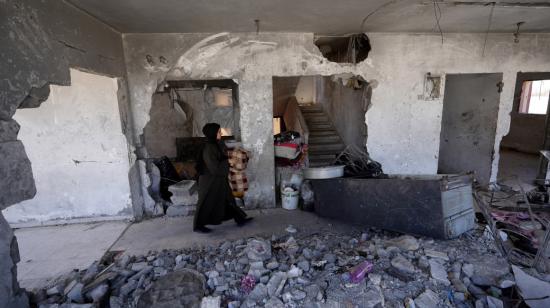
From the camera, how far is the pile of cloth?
5.18 meters

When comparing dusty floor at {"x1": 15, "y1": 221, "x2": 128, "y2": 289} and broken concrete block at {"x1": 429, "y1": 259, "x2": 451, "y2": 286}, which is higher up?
broken concrete block at {"x1": 429, "y1": 259, "x2": 451, "y2": 286}

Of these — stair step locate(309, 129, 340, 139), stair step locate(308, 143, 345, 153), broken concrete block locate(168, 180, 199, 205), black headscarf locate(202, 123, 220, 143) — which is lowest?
broken concrete block locate(168, 180, 199, 205)

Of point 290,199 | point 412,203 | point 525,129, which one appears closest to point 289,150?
point 290,199

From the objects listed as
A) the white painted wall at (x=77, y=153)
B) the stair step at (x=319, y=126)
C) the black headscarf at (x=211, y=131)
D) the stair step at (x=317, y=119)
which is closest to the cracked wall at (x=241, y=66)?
the white painted wall at (x=77, y=153)

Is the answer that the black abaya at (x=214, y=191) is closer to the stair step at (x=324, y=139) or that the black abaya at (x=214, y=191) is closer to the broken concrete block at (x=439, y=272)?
the broken concrete block at (x=439, y=272)

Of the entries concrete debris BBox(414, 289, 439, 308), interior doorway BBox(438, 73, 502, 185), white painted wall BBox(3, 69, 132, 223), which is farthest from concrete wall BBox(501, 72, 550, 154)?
white painted wall BBox(3, 69, 132, 223)

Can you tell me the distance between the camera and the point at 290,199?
5.01 metres

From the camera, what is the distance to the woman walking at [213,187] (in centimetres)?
394

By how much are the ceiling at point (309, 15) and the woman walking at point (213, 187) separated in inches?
58.6

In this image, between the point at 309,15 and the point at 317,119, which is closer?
the point at 309,15

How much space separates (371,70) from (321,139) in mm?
3239

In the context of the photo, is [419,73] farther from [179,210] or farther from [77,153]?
[77,153]

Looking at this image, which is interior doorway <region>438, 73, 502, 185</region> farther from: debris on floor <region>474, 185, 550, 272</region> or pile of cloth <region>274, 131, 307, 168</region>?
pile of cloth <region>274, 131, 307, 168</region>

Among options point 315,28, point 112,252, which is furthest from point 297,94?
point 112,252
